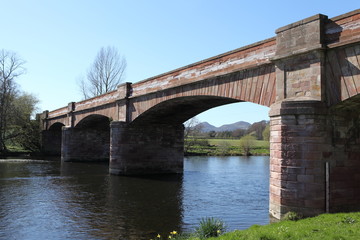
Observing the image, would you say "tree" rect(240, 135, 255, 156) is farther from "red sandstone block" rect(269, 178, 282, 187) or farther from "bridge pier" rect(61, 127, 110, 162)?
"red sandstone block" rect(269, 178, 282, 187)

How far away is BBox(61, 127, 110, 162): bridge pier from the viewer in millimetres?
33594

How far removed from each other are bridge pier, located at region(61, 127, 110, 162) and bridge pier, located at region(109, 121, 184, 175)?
13.1 metres

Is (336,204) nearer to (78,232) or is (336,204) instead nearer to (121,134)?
(78,232)

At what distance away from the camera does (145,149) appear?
22.1 m

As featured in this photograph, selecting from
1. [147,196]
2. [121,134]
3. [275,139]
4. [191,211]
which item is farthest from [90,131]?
[275,139]

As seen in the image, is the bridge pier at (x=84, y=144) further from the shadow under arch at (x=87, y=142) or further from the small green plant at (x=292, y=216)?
the small green plant at (x=292, y=216)

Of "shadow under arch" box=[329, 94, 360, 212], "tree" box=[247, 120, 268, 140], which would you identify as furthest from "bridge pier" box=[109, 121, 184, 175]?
"tree" box=[247, 120, 268, 140]

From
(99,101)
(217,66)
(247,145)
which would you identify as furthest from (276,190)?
(247,145)

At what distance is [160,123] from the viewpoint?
2291cm

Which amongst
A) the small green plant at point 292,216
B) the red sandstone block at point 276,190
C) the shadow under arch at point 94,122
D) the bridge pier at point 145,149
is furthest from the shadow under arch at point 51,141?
the small green plant at point 292,216

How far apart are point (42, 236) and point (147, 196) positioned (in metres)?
6.09

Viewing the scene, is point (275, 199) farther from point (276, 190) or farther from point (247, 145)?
point (247, 145)

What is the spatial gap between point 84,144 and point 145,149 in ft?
47.0

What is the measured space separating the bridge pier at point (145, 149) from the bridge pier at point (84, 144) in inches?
515
